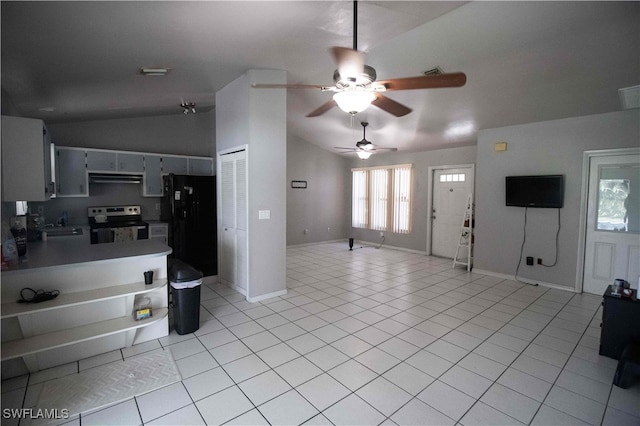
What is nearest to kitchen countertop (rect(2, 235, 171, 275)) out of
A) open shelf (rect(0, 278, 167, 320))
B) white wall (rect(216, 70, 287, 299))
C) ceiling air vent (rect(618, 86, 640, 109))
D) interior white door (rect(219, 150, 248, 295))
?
open shelf (rect(0, 278, 167, 320))

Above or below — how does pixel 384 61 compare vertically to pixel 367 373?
above

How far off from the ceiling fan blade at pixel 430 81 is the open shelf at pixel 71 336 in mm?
2941

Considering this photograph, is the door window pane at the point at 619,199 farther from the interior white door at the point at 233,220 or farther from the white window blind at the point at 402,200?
the interior white door at the point at 233,220

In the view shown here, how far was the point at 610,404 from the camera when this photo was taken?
2.12 m

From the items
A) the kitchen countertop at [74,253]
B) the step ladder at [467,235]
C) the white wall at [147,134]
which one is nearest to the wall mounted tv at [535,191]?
the step ladder at [467,235]

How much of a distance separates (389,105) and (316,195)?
19.0 feet

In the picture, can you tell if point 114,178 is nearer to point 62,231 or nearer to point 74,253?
point 62,231

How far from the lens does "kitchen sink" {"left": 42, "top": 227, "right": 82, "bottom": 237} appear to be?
435cm

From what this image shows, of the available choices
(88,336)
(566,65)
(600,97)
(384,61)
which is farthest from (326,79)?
(88,336)

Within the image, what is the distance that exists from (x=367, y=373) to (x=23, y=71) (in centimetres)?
421

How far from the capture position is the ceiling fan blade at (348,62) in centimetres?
178

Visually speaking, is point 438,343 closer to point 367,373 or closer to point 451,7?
point 367,373

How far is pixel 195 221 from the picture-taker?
15.9 ft

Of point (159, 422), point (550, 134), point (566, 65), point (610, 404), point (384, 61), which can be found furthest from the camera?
point (550, 134)
